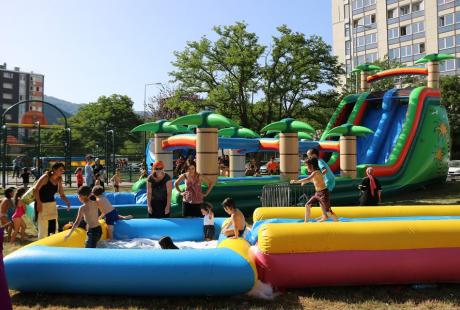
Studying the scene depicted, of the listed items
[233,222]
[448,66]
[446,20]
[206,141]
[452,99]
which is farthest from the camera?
[448,66]


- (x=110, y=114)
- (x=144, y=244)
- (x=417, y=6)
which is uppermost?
(x=417, y=6)

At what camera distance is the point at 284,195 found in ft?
35.0

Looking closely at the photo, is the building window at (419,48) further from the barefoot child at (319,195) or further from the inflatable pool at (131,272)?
the inflatable pool at (131,272)

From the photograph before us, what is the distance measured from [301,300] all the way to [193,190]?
3.48m

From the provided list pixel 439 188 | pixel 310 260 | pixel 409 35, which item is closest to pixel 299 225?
pixel 310 260

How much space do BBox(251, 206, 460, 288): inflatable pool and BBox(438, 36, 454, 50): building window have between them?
40621 mm

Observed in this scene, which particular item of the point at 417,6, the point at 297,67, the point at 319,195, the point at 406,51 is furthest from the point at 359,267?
the point at 417,6

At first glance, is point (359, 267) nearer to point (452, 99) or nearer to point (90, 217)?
point (90, 217)

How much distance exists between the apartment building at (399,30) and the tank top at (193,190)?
106ft

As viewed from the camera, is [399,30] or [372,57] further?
[372,57]

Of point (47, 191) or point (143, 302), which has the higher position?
point (47, 191)

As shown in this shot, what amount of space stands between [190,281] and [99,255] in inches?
37.3

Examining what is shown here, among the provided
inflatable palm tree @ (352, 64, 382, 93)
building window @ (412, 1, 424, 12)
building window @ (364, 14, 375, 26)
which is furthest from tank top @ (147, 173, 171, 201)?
building window @ (364, 14, 375, 26)

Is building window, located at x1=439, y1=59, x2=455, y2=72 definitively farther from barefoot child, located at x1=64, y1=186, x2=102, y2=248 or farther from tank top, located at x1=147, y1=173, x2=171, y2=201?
barefoot child, located at x1=64, y1=186, x2=102, y2=248
